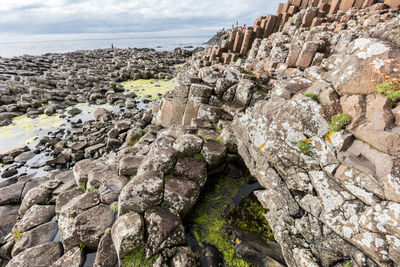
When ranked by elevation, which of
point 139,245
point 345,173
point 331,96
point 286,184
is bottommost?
point 139,245

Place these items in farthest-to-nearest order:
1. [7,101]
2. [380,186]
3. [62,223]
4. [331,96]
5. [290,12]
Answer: [290,12], [7,101], [62,223], [331,96], [380,186]

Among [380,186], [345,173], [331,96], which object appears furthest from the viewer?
[331,96]

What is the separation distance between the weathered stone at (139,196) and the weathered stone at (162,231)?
12.7 inches

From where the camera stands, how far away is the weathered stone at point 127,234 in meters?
5.30

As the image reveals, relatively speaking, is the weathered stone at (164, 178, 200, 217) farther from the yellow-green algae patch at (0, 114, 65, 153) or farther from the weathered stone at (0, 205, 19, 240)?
the yellow-green algae patch at (0, 114, 65, 153)

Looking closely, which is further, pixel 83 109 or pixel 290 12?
pixel 290 12

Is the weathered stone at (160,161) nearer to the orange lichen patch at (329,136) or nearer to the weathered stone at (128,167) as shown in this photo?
the weathered stone at (128,167)

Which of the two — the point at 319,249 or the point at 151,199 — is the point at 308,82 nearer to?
the point at 319,249

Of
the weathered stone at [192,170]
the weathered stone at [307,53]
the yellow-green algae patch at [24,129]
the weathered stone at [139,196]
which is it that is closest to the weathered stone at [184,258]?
the weathered stone at [139,196]

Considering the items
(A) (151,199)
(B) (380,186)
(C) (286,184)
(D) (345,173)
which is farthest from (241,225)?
(B) (380,186)

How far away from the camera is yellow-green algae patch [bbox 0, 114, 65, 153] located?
14.8 metres

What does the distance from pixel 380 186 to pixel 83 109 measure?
24551mm

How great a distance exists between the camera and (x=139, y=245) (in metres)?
5.44

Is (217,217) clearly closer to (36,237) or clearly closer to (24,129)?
(36,237)
